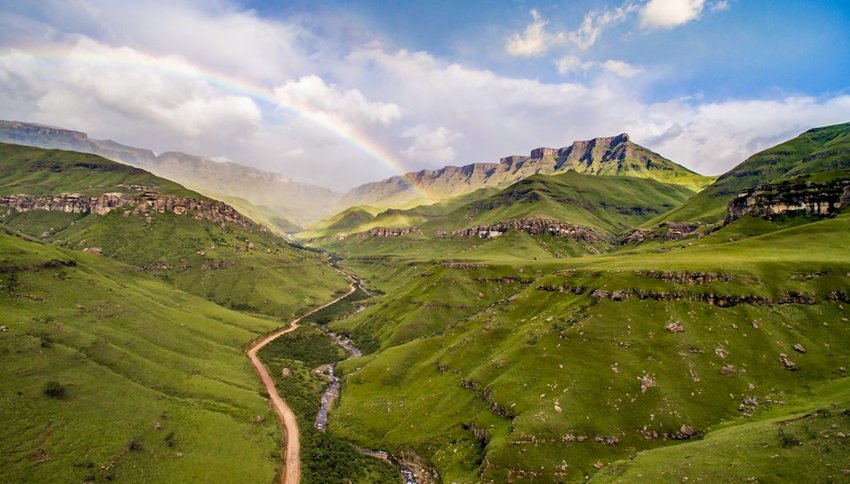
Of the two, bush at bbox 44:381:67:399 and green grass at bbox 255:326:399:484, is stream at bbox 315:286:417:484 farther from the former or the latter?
bush at bbox 44:381:67:399

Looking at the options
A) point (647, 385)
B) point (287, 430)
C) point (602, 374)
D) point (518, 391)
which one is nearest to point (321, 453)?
point (287, 430)

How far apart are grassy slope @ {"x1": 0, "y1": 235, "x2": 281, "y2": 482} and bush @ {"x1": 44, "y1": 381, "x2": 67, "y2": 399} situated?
1.35 metres

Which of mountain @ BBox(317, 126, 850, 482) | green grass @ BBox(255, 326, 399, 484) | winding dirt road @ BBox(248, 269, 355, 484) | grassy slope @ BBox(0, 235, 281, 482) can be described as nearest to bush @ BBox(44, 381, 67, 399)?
grassy slope @ BBox(0, 235, 281, 482)

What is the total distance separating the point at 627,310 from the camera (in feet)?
413

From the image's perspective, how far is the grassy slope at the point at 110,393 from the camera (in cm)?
9294

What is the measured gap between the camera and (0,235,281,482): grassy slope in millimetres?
92938

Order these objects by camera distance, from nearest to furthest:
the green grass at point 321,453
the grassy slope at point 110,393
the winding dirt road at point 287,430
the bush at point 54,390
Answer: the grassy slope at point 110,393
the bush at point 54,390
the green grass at point 321,453
the winding dirt road at point 287,430

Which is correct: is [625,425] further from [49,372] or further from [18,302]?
[18,302]

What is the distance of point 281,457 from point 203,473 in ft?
67.6

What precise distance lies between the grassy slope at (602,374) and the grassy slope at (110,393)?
1448 inches

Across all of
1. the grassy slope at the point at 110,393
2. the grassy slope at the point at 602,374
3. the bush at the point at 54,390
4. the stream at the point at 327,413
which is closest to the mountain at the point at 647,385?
the grassy slope at the point at 602,374

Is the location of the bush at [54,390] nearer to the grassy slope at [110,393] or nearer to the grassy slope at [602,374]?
the grassy slope at [110,393]

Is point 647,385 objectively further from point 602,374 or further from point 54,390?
point 54,390

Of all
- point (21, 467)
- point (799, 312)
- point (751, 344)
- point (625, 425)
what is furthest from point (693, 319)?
point (21, 467)
